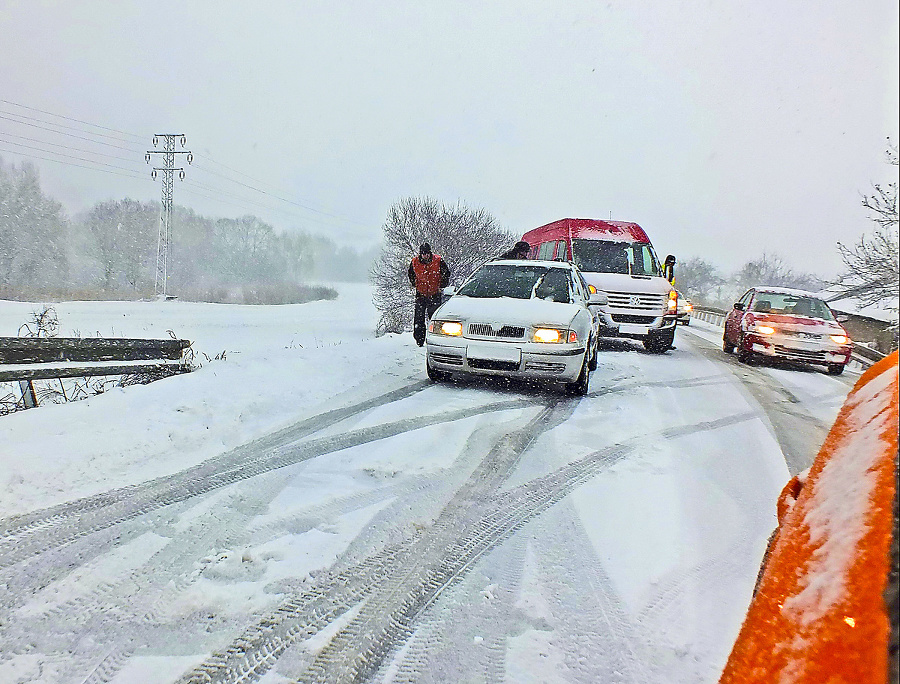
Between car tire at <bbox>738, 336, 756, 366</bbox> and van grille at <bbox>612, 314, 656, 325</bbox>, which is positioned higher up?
van grille at <bbox>612, 314, 656, 325</bbox>

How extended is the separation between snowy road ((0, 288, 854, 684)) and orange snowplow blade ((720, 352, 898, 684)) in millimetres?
1206

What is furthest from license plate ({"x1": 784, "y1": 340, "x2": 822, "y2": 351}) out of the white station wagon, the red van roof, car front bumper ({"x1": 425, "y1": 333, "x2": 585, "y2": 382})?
car front bumper ({"x1": 425, "y1": 333, "x2": 585, "y2": 382})

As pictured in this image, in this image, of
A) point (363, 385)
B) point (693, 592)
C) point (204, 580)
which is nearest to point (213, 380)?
point (363, 385)

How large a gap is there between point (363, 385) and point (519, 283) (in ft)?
8.43

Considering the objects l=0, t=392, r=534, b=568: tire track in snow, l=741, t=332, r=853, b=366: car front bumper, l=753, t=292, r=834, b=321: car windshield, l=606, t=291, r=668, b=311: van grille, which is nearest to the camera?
l=0, t=392, r=534, b=568: tire track in snow

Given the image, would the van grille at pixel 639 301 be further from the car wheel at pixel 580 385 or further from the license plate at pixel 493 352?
the license plate at pixel 493 352

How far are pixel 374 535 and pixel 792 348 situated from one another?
30.5 ft

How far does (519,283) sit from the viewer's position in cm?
750

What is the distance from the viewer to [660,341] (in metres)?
11.4

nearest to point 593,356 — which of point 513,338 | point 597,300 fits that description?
point 597,300

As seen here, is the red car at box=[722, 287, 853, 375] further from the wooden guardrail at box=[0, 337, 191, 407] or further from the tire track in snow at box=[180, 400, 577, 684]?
the wooden guardrail at box=[0, 337, 191, 407]

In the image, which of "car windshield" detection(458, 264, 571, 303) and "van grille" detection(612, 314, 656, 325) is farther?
"van grille" detection(612, 314, 656, 325)

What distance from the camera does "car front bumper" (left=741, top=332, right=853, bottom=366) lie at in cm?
870

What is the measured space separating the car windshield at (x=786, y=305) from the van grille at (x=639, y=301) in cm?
200
